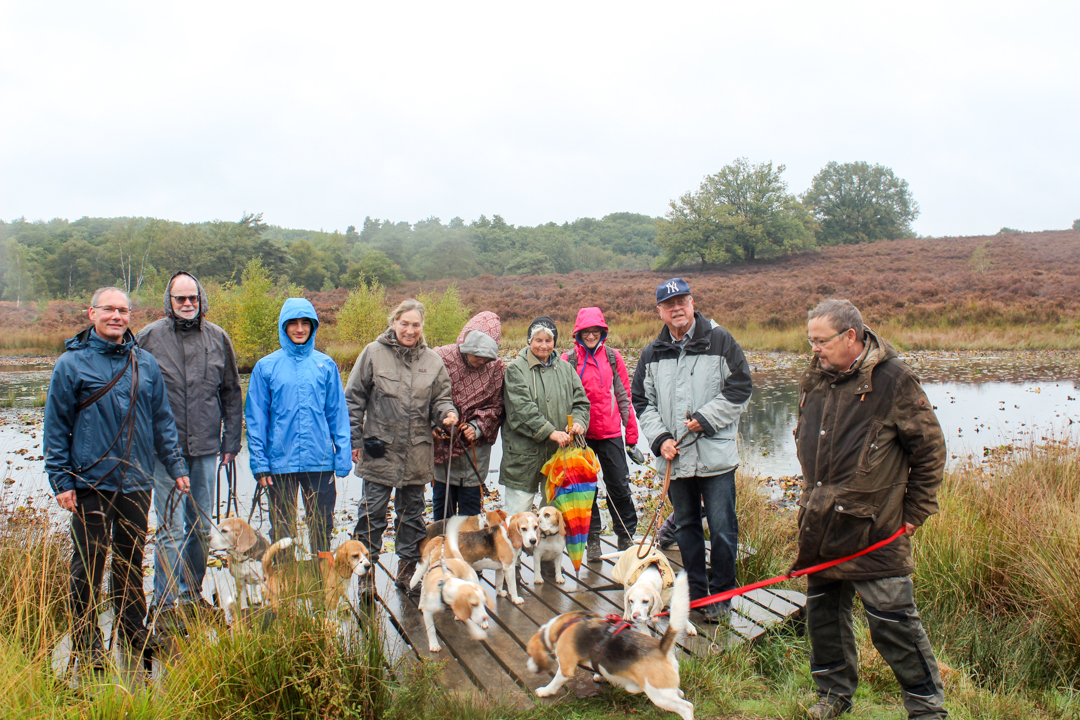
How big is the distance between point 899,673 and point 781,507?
473 cm

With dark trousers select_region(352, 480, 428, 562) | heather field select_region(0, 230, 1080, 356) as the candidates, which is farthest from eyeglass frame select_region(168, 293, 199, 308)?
heather field select_region(0, 230, 1080, 356)

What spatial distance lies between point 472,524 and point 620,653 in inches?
75.9

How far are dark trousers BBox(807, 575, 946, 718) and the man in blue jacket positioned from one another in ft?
11.7

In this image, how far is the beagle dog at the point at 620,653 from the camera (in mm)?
2881

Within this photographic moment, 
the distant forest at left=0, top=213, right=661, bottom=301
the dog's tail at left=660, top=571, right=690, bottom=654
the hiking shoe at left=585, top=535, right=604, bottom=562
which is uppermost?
the distant forest at left=0, top=213, right=661, bottom=301

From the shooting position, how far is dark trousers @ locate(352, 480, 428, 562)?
443cm

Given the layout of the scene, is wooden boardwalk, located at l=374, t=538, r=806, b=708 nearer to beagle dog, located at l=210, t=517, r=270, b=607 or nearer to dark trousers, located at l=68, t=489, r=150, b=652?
beagle dog, located at l=210, t=517, r=270, b=607

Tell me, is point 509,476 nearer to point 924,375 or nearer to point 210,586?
point 210,586

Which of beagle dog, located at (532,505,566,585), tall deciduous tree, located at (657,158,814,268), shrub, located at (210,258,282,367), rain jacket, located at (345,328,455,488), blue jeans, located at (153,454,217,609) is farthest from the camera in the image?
tall deciduous tree, located at (657,158,814,268)

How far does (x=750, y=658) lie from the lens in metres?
3.65

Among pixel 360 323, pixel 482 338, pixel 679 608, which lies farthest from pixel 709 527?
pixel 360 323

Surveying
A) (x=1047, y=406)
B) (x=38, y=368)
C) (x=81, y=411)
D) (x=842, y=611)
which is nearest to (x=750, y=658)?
(x=842, y=611)

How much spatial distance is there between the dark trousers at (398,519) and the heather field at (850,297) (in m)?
24.0

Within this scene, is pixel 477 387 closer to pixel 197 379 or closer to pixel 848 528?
pixel 197 379
